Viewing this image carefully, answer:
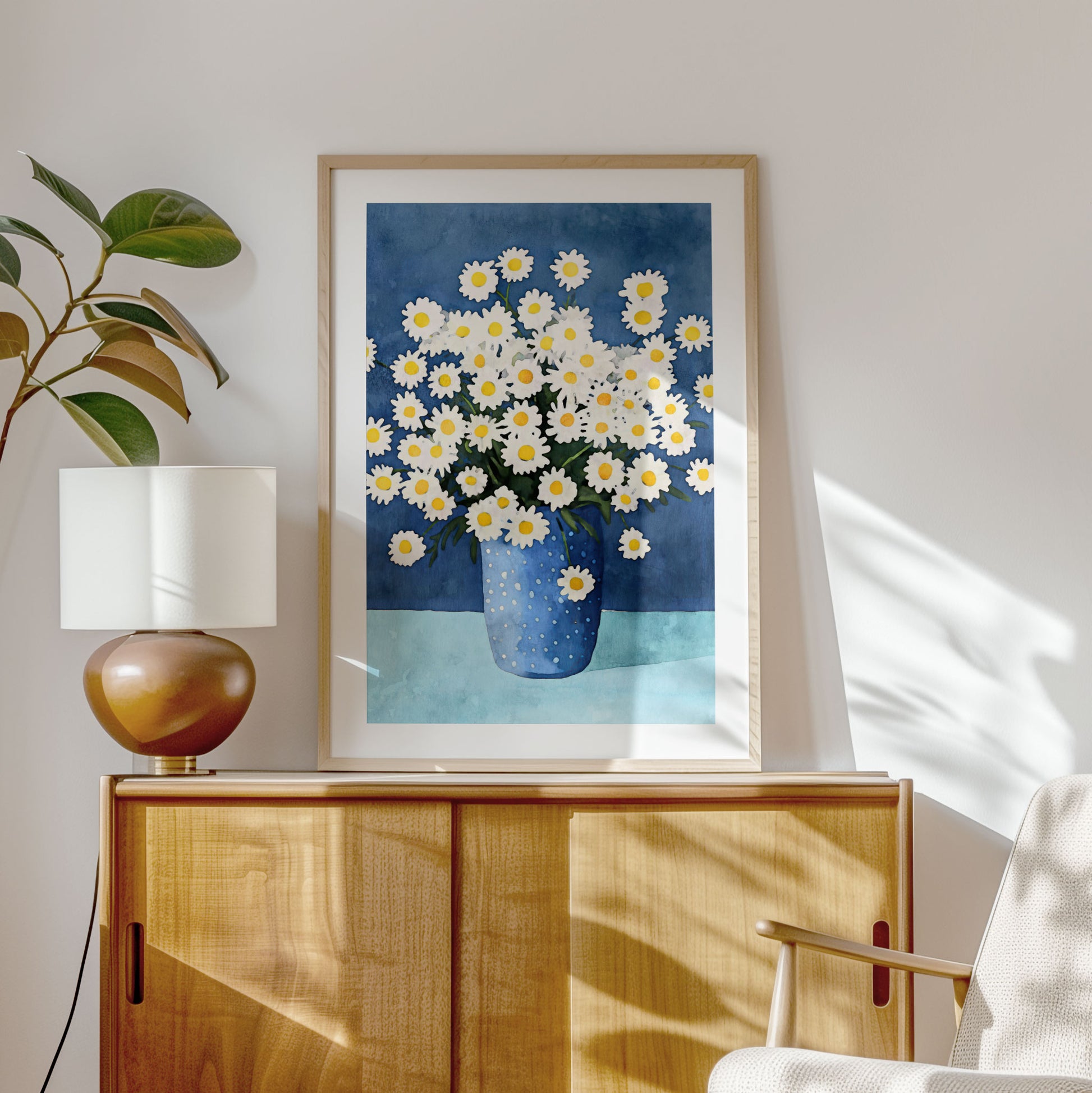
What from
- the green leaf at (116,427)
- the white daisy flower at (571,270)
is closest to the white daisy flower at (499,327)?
the white daisy flower at (571,270)

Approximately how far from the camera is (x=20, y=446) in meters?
1.97

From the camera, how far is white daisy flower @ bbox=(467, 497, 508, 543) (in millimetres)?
1922

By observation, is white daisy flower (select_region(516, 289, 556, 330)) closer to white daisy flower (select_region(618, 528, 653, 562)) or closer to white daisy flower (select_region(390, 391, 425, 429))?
white daisy flower (select_region(390, 391, 425, 429))

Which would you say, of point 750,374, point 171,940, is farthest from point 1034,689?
point 171,940

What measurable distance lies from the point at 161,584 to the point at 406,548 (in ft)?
1.58

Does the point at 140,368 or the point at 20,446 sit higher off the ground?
the point at 140,368

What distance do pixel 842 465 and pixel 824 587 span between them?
0.25 m

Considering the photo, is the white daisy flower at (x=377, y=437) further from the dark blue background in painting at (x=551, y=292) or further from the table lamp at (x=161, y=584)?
the table lamp at (x=161, y=584)

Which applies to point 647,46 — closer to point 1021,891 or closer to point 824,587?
point 824,587

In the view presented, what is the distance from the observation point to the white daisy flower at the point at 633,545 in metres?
1.92

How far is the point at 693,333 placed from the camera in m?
1.93

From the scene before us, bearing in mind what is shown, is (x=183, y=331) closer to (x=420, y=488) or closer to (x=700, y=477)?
(x=420, y=488)

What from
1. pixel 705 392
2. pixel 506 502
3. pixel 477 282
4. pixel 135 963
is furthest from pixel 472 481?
pixel 135 963

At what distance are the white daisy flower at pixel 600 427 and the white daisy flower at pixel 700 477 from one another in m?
0.17
